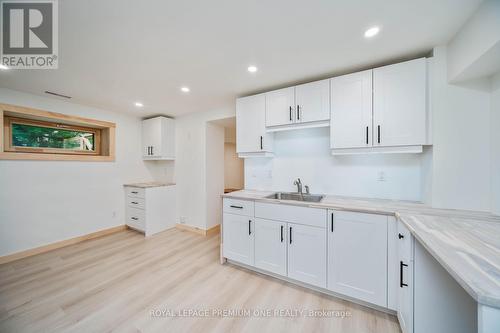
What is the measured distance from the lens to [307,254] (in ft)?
6.09

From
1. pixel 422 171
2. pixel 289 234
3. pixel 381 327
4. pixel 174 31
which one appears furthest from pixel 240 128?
pixel 381 327

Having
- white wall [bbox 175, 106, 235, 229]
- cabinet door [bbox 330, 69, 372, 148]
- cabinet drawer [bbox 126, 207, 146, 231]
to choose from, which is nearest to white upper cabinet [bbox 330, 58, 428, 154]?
cabinet door [bbox 330, 69, 372, 148]

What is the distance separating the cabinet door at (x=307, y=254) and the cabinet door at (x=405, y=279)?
1.87ft

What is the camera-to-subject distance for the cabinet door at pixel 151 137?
366 centimetres

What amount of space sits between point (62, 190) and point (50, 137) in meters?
0.90

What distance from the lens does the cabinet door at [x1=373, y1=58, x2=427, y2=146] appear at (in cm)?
163

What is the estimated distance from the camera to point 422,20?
1.29m

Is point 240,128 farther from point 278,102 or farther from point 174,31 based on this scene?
point 174,31

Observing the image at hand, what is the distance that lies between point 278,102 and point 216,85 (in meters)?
0.84

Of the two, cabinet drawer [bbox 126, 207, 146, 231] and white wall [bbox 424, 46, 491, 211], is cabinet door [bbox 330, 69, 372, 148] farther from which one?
cabinet drawer [bbox 126, 207, 146, 231]

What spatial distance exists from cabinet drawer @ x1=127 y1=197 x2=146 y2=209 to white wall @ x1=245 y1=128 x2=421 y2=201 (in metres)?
2.03

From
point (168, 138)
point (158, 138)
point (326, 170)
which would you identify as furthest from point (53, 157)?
point (326, 170)

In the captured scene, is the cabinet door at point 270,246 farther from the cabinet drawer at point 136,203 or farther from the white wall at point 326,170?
the cabinet drawer at point 136,203

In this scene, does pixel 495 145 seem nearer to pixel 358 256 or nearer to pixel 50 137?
pixel 358 256
